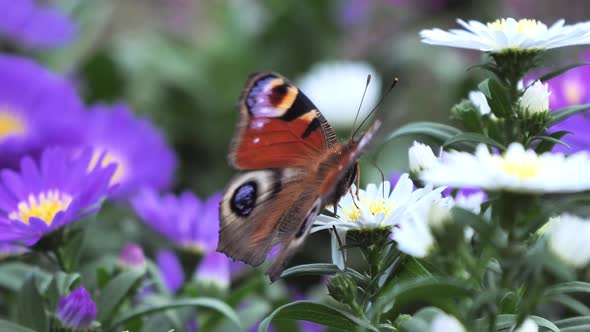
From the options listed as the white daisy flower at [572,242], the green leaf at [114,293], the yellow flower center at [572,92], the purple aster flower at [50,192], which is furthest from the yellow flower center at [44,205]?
the yellow flower center at [572,92]

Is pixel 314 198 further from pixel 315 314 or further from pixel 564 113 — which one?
pixel 564 113

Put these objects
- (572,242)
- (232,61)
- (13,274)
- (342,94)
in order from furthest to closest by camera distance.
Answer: (232,61), (342,94), (13,274), (572,242)

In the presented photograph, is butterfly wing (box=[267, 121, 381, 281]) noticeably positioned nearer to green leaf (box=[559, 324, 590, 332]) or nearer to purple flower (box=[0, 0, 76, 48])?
green leaf (box=[559, 324, 590, 332])

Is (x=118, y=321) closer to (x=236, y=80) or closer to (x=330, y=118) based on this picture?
(x=330, y=118)

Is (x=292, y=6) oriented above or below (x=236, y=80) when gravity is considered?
above

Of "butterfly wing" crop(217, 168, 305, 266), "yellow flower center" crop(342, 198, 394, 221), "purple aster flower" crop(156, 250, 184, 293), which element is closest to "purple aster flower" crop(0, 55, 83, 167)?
"purple aster flower" crop(156, 250, 184, 293)

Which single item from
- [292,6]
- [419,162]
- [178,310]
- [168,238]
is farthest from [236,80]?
[419,162]

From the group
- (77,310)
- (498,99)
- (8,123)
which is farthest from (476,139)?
(8,123)
